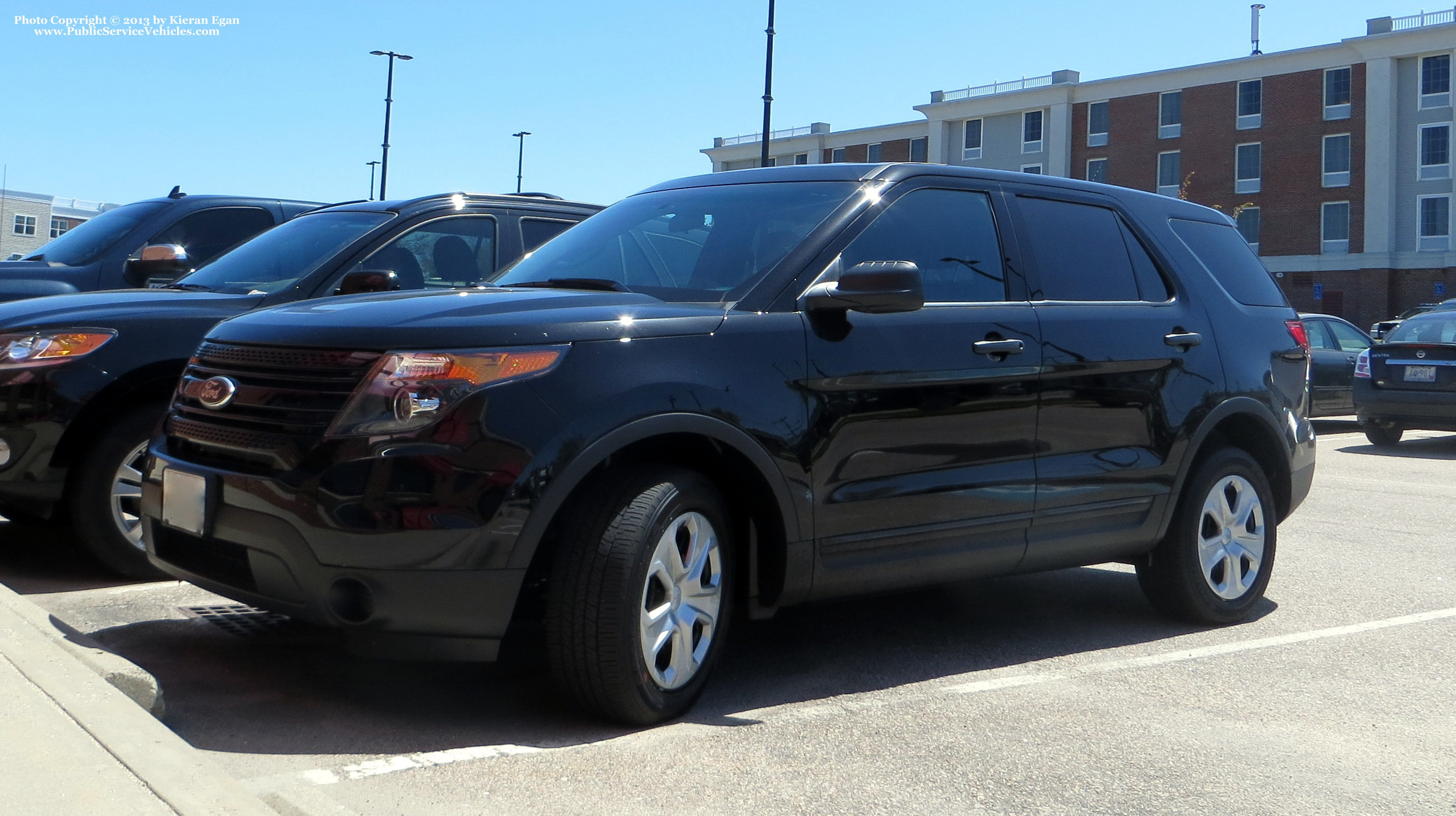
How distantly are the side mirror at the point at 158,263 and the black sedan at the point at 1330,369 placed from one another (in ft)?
45.3

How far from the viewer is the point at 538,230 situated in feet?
24.8

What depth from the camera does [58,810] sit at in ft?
9.70

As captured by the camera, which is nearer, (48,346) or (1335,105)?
(48,346)

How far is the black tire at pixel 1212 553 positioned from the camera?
5.67 meters

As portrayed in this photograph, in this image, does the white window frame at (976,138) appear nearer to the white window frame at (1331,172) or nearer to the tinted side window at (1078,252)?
the white window frame at (1331,172)

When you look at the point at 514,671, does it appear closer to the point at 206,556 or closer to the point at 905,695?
the point at 206,556

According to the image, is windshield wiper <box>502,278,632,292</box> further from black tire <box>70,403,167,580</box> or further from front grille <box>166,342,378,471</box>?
black tire <box>70,403,167,580</box>

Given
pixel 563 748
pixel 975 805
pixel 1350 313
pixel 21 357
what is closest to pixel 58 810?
pixel 563 748

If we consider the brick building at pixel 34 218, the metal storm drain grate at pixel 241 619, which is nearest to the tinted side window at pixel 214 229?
the metal storm drain grate at pixel 241 619

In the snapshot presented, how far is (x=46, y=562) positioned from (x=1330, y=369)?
50.9 ft

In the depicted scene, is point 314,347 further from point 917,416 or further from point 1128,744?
point 1128,744

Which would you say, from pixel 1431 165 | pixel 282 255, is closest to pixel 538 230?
pixel 282 255

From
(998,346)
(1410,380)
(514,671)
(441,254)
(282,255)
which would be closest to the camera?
(514,671)

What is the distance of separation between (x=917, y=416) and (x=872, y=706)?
95 cm
